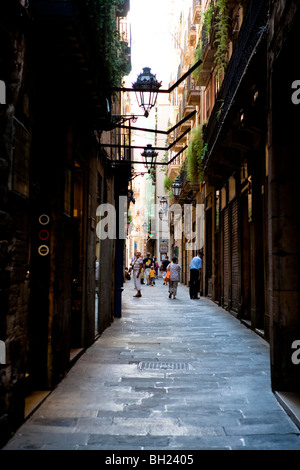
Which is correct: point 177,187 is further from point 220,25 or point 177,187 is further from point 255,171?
point 255,171

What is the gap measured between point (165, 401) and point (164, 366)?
2078 millimetres

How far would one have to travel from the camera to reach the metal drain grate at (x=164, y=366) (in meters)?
8.01

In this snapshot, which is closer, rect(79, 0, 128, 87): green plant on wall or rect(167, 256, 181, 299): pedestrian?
rect(79, 0, 128, 87): green plant on wall

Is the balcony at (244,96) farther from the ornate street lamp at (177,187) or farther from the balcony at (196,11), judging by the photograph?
the balcony at (196,11)

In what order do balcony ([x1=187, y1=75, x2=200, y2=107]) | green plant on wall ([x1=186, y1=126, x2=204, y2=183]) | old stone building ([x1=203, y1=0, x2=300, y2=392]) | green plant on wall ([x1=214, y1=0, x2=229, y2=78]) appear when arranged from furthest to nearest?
1. balcony ([x1=187, y1=75, x2=200, y2=107])
2. green plant on wall ([x1=186, y1=126, x2=204, y2=183])
3. green plant on wall ([x1=214, y1=0, x2=229, y2=78])
4. old stone building ([x1=203, y1=0, x2=300, y2=392])

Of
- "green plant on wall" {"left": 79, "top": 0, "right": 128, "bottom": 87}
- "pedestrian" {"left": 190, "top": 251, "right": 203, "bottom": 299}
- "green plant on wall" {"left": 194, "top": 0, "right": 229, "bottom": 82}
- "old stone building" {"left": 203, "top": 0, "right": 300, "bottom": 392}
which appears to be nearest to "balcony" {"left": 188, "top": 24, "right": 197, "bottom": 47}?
"old stone building" {"left": 203, "top": 0, "right": 300, "bottom": 392}

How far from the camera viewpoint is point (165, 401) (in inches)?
239

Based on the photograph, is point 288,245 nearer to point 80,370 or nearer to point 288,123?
point 288,123

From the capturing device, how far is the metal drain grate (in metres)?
8.01

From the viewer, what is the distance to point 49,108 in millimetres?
6910

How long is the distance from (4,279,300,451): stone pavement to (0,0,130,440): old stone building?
1.20 feet

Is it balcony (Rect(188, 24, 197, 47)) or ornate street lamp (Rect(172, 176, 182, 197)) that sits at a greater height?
balcony (Rect(188, 24, 197, 47))

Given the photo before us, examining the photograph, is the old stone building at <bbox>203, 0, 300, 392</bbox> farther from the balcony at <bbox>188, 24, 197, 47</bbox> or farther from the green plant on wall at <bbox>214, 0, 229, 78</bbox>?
the balcony at <bbox>188, 24, 197, 47</bbox>
